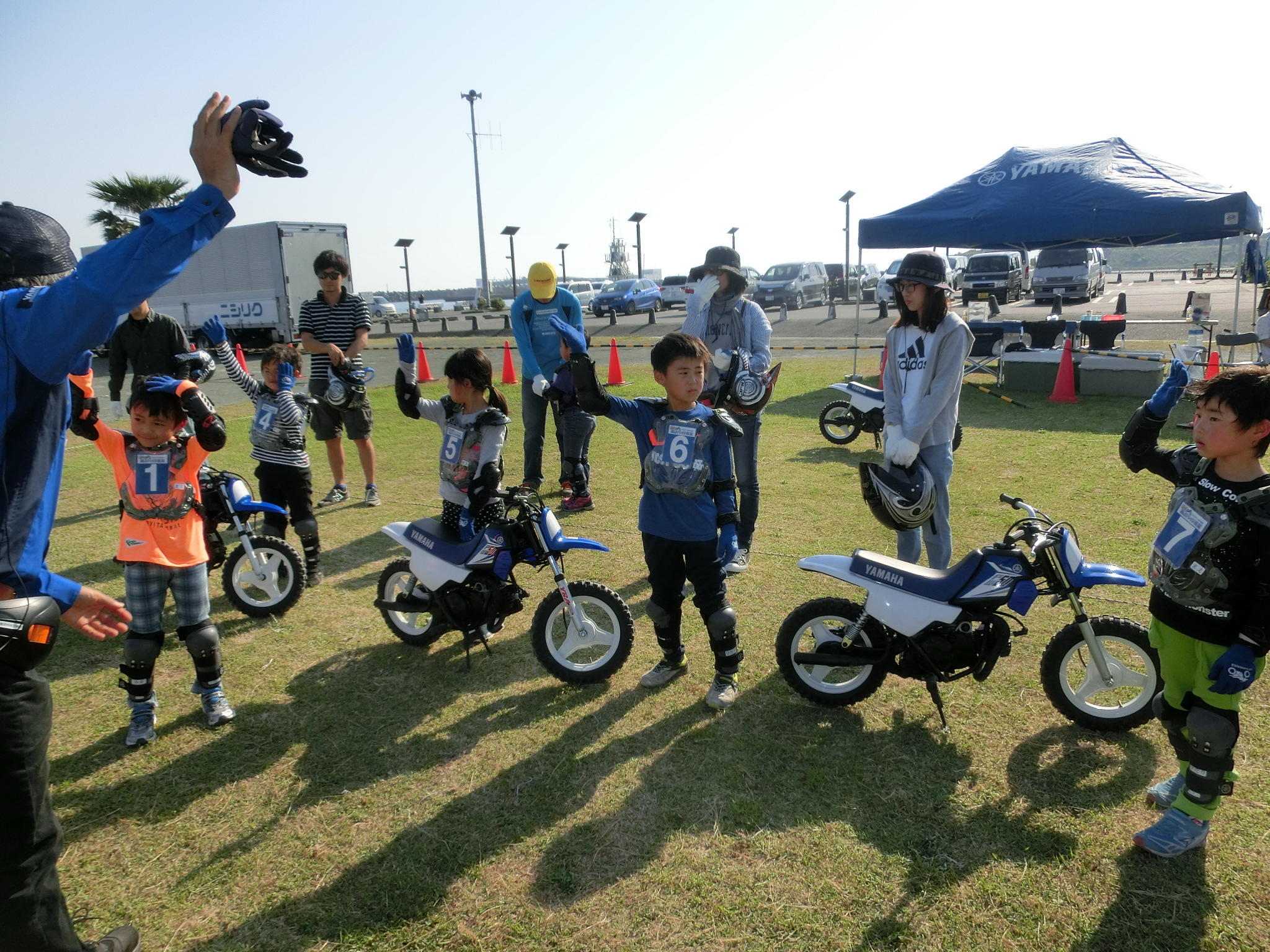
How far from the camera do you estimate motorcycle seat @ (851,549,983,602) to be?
137 inches

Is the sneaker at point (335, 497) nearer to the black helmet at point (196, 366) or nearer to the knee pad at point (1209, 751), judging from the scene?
the black helmet at point (196, 366)

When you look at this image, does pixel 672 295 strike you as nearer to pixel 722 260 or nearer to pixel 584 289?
pixel 584 289

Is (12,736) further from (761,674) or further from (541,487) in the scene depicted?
(541,487)

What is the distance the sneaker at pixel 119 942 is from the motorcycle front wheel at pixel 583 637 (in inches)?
76.9

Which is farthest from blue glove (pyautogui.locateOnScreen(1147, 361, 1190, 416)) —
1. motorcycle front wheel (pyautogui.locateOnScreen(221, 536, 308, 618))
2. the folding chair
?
the folding chair

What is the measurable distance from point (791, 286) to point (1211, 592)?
31989 millimetres

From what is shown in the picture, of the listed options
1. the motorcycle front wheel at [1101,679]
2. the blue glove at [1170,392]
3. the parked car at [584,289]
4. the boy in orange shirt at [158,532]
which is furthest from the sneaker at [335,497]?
the parked car at [584,289]

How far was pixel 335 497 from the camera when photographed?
7609 millimetres

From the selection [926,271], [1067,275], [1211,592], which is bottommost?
[1211,592]

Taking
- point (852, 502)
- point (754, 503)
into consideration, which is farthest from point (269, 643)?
point (852, 502)

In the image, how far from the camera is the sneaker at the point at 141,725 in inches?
142

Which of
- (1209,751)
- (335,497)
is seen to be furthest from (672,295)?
(1209,751)

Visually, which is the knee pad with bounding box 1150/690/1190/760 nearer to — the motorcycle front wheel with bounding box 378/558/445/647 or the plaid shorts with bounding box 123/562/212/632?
the motorcycle front wheel with bounding box 378/558/445/647

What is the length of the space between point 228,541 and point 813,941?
5.60m
